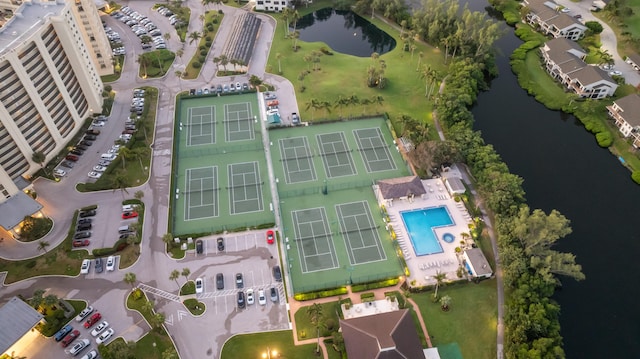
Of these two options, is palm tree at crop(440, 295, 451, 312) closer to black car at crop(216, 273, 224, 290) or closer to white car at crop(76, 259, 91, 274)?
black car at crop(216, 273, 224, 290)

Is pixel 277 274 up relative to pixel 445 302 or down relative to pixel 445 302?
down

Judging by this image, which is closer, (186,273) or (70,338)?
(70,338)

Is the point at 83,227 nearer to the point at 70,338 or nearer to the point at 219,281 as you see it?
the point at 70,338

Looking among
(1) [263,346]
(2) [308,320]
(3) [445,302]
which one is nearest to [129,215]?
(1) [263,346]

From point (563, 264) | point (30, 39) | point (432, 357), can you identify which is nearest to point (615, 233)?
point (563, 264)

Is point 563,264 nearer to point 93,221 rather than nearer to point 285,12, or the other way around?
point 93,221
